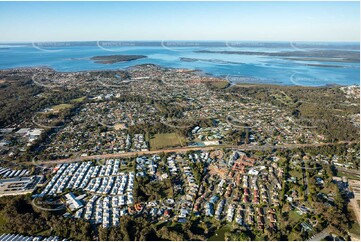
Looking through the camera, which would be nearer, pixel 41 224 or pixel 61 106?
pixel 41 224

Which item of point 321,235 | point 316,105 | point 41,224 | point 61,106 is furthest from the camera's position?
point 316,105

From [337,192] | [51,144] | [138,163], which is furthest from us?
[51,144]

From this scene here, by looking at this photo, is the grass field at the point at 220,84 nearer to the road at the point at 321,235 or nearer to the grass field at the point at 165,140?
the grass field at the point at 165,140

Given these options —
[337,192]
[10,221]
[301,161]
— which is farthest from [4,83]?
[337,192]

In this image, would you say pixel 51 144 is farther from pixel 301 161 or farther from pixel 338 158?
pixel 338 158

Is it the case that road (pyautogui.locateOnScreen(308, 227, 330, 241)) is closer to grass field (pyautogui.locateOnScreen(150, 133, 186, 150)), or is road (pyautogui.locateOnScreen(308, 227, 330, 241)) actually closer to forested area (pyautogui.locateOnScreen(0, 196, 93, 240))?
forested area (pyautogui.locateOnScreen(0, 196, 93, 240))

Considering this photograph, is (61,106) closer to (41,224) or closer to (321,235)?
(41,224)

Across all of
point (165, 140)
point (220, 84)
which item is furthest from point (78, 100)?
point (220, 84)

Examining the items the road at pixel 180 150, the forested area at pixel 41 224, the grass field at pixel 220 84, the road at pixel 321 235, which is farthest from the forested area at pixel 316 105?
the forested area at pixel 41 224

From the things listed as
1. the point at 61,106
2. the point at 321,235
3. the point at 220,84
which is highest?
the point at 220,84
